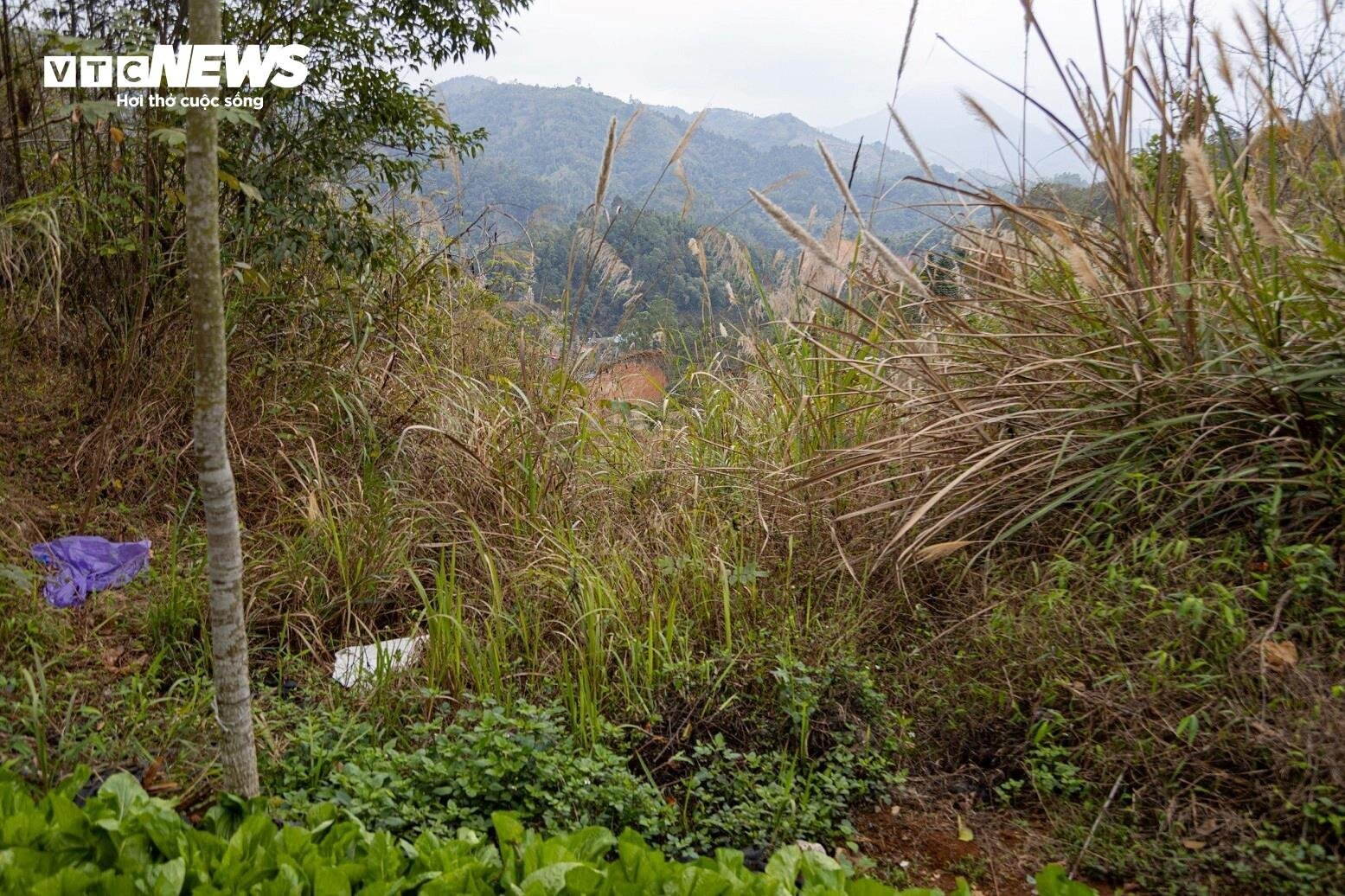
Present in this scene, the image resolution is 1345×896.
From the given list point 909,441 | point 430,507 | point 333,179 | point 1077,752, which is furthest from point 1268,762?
point 333,179

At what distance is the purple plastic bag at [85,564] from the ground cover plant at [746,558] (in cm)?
7

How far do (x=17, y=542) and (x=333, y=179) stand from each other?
2.15 m

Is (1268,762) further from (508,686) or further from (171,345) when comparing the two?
(171,345)

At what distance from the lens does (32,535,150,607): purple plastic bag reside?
2756mm

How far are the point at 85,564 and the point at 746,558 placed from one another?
2066 mm

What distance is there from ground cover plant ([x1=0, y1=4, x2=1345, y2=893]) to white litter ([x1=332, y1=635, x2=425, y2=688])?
0.03 m

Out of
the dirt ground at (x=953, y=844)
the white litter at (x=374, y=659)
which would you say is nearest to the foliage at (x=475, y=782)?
the white litter at (x=374, y=659)

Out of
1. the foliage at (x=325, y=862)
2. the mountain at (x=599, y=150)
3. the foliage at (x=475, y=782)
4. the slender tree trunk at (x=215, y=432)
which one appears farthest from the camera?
the mountain at (x=599, y=150)

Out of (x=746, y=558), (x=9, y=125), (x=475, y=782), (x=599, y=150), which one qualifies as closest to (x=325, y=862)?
(x=475, y=782)

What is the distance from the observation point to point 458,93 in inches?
856

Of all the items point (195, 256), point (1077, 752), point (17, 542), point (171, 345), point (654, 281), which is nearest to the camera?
point (195, 256)

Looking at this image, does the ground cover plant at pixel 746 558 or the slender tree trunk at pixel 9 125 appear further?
the slender tree trunk at pixel 9 125

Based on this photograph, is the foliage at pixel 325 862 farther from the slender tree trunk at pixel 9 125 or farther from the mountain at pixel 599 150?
the mountain at pixel 599 150

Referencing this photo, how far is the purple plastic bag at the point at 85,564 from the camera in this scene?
9.04 ft
